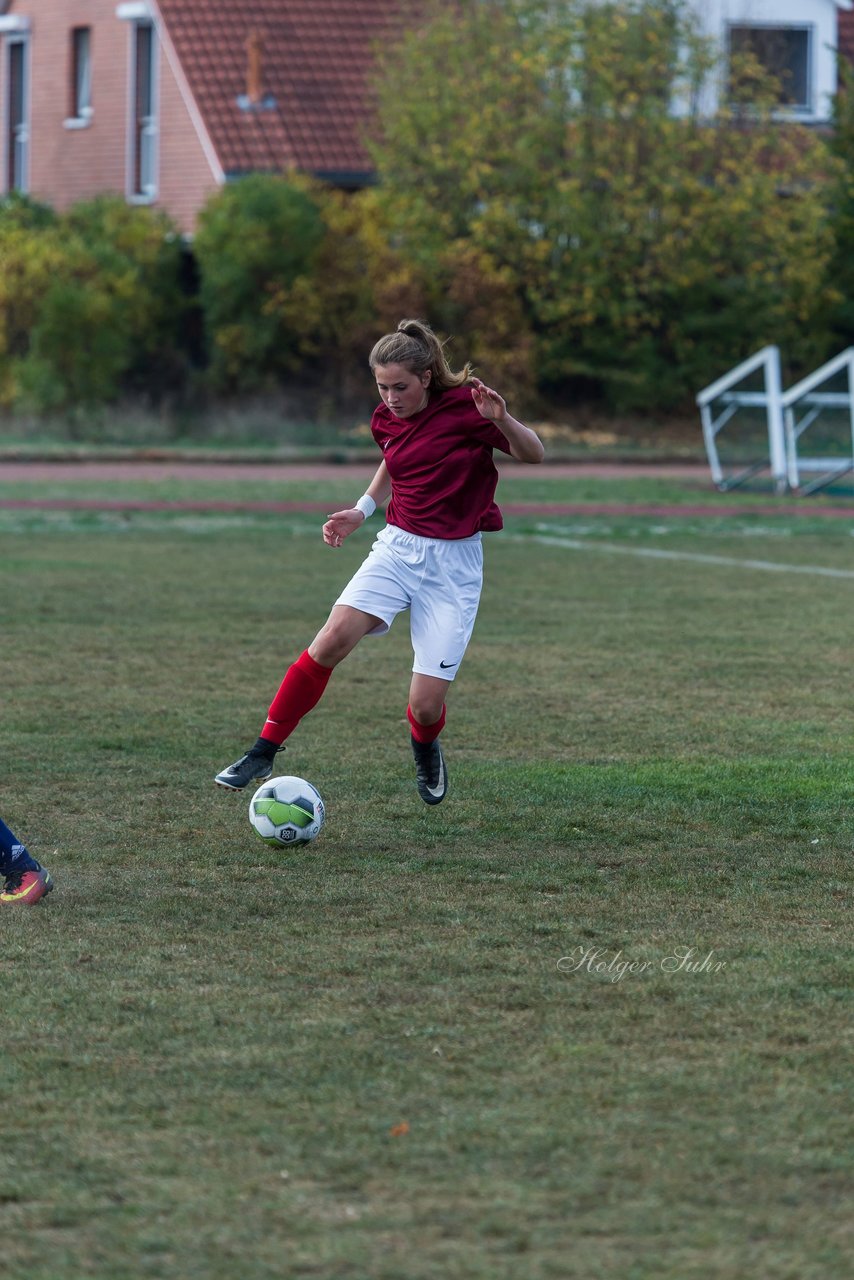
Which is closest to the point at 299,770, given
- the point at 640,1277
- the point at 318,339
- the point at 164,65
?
the point at 640,1277

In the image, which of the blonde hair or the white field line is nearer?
the blonde hair

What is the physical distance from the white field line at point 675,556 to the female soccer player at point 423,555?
7.73 metres

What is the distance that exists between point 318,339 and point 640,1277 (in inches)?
1121

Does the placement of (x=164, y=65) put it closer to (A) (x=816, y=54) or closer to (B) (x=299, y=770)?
(A) (x=816, y=54)

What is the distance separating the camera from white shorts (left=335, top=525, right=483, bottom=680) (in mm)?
6527

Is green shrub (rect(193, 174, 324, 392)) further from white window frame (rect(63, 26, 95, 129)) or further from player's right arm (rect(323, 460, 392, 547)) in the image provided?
player's right arm (rect(323, 460, 392, 547))

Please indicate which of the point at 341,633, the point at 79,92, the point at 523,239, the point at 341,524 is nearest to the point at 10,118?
the point at 79,92

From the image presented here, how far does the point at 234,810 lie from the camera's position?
6.60 m

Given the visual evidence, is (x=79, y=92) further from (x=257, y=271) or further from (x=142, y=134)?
(x=257, y=271)

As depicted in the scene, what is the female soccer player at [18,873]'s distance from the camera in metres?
5.29

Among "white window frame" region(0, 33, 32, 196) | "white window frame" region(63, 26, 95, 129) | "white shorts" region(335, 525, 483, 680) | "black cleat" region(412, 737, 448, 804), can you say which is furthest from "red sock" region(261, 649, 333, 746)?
"white window frame" region(0, 33, 32, 196)

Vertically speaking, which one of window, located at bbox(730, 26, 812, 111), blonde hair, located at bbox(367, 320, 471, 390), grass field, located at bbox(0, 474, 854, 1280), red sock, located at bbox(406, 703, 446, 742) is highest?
window, located at bbox(730, 26, 812, 111)

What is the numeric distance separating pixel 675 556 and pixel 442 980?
11154 mm

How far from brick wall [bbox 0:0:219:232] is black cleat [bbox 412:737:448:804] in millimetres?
26356
